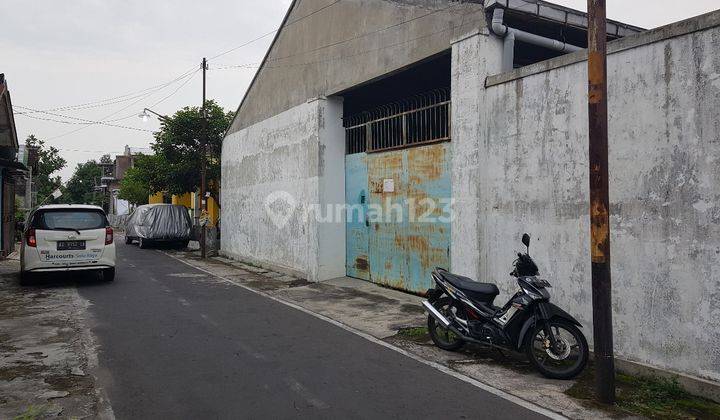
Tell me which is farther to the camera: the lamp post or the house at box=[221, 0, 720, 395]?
the lamp post

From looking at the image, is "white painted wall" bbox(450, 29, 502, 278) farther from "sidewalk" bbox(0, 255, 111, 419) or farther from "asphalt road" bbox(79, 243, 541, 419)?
"sidewalk" bbox(0, 255, 111, 419)

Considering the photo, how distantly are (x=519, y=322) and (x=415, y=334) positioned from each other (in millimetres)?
1932

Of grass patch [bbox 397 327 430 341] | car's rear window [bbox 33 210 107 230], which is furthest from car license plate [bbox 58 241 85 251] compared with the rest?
grass patch [bbox 397 327 430 341]

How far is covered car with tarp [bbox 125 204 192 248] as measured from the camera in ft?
75.0

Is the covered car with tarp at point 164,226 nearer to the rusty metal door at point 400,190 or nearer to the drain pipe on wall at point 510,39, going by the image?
the rusty metal door at point 400,190

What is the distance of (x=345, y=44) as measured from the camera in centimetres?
1169

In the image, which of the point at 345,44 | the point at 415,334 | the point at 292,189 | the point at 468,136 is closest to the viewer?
the point at 415,334

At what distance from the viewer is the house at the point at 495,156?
5059 mm

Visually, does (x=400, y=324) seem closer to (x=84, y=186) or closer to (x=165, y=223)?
(x=165, y=223)

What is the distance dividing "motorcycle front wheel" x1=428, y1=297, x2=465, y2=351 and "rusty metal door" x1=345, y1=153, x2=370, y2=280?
5.16 meters

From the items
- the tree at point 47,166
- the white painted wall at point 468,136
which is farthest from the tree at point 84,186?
the white painted wall at point 468,136

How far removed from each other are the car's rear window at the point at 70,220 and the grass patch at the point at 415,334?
7703 mm

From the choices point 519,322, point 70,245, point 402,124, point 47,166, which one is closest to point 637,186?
point 519,322

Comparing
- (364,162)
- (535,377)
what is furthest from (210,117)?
(535,377)
